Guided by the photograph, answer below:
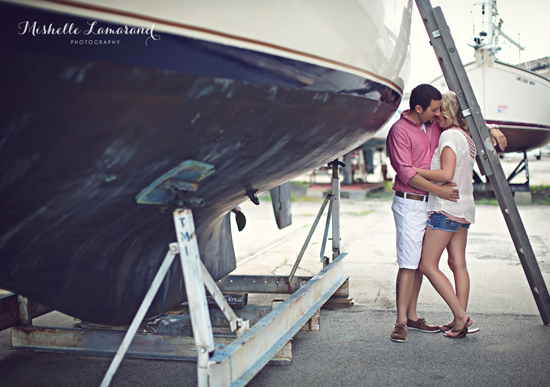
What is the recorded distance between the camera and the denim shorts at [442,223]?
2789mm

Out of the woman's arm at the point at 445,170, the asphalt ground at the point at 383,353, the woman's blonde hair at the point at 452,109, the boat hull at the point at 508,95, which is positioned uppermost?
the boat hull at the point at 508,95

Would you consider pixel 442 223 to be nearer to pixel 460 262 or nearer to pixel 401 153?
pixel 460 262

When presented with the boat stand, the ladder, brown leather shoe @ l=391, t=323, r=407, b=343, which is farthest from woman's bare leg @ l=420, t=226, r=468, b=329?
the boat stand

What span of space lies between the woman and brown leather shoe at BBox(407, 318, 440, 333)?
3.4 inches

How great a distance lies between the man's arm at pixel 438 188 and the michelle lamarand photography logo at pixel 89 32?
5.83ft

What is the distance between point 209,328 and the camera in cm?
178

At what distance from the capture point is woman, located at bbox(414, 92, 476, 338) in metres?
2.76

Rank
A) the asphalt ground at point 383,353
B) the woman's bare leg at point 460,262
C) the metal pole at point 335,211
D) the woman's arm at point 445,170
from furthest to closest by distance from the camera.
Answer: the metal pole at point 335,211 → the woman's bare leg at point 460,262 → the woman's arm at point 445,170 → the asphalt ground at point 383,353

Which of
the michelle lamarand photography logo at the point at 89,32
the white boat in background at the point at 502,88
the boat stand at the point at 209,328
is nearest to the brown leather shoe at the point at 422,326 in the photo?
the boat stand at the point at 209,328

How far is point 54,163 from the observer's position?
1.55 meters

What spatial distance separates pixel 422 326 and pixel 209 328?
1746 mm

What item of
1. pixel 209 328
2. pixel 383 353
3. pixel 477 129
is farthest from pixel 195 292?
pixel 477 129

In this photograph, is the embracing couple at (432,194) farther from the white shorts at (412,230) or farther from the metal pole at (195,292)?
the metal pole at (195,292)

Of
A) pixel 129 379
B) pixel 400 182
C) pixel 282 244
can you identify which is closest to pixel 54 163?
pixel 129 379
